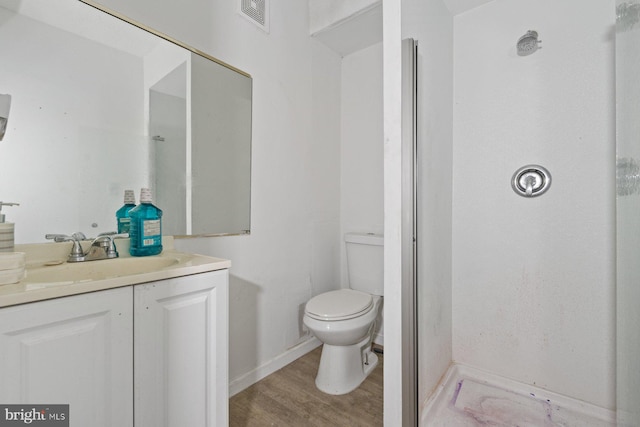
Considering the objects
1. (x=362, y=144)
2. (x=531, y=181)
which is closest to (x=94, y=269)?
(x=362, y=144)

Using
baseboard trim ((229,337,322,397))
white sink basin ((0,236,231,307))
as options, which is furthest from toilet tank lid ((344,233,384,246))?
white sink basin ((0,236,231,307))

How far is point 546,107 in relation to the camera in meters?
1.53

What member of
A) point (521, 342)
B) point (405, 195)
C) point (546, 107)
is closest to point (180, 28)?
point (405, 195)

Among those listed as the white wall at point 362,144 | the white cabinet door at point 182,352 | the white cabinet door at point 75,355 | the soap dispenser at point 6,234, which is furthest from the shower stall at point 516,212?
the soap dispenser at point 6,234

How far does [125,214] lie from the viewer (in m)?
1.19

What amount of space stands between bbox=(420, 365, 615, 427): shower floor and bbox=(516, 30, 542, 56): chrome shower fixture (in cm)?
177

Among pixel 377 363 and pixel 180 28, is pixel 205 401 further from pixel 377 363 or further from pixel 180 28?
pixel 180 28

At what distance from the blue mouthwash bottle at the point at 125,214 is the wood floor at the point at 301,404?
3.31ft

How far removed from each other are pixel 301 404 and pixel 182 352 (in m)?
0.82

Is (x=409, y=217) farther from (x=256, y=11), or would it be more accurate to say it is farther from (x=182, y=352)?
(x=256, y=11)

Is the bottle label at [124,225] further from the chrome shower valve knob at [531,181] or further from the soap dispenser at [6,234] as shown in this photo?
the chrome shower valve knob at [531,181]

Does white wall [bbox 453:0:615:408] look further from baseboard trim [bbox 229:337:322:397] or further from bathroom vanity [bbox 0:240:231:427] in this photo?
bathroom vanity [bbox 0:240:231:427]

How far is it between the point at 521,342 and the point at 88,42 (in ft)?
8.09

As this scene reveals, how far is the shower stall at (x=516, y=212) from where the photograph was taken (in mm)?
1375
